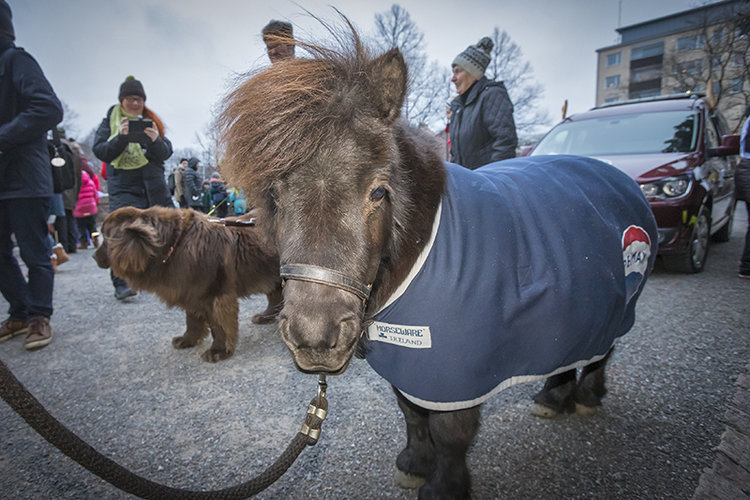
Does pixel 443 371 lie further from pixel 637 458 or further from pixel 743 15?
pixel 743 15

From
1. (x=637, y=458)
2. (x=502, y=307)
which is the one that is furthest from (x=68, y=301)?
(x=637, y=458)

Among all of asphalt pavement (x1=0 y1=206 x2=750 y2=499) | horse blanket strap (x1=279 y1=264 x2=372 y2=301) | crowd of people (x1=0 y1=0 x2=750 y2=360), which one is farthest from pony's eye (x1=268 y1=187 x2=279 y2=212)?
crowd of people (x1=0 y1=0 x2=750 y2=360)

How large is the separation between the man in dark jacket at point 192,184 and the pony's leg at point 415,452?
40.7 feet

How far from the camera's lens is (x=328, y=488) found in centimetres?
191

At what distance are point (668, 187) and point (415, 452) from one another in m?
5.04

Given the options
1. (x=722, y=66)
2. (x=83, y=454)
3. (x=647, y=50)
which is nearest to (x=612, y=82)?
(x=647, y=50)

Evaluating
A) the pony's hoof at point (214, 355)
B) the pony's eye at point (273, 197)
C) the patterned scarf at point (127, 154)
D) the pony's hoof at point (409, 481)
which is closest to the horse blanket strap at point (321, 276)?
the pony's eye at point (273, 197)

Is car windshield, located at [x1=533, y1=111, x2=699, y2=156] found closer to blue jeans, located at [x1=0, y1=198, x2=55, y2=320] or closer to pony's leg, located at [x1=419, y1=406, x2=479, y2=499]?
pony's leg, located at [x1=419, y1=406, x2=479, y2=499]

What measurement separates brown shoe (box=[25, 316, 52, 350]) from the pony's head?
383 cm

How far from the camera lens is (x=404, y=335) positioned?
1436 mm

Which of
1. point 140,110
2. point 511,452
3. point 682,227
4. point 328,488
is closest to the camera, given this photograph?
point 328,488

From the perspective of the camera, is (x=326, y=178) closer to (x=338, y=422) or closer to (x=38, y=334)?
(x=338, y=422)

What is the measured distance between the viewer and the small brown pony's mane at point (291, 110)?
1244 mm

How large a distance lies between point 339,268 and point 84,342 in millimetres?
4202
